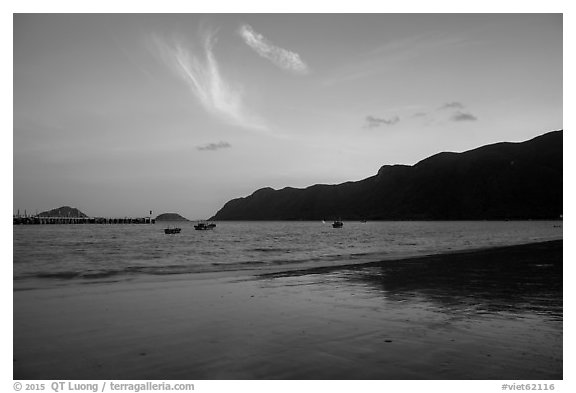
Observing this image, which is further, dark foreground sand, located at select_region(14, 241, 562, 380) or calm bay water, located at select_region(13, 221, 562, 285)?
calm bay water, located at select_region(13, 221, 562, 285)

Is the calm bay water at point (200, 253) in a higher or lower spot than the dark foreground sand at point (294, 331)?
lower

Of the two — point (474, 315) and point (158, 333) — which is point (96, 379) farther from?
point (474, 315)

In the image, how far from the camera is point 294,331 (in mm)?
9984

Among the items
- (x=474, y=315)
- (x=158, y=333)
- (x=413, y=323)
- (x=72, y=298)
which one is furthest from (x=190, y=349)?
(x=72, y=298)

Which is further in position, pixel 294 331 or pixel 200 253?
pixel 200 253

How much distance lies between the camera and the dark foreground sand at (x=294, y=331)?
7.30m

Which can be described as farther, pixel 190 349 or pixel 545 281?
pixel 545 281

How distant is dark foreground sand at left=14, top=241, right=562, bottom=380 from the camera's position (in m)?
7.30

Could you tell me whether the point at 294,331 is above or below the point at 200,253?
above

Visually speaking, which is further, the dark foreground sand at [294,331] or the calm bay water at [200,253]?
the calm bay water at [200,253]

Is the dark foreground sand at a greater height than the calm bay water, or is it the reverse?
the dark foreground sand

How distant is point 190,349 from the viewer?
8.47m
